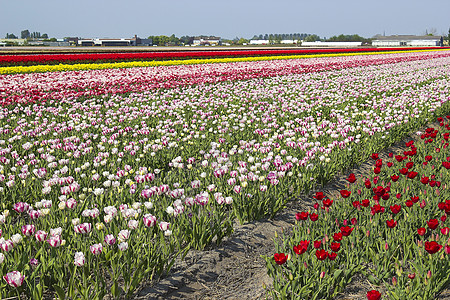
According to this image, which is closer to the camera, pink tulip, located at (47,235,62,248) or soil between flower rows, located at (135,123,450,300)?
pink tulip, located at (47,235,62,248)

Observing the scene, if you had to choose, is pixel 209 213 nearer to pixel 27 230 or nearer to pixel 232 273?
pixel 232 273

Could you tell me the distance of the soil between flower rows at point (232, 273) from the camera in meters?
2.99

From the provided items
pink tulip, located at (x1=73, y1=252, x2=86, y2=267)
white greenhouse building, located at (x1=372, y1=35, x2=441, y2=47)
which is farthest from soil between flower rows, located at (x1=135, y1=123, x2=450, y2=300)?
white greenhouse building, located at (x1=372, y1=35, x2=441, y2=47)

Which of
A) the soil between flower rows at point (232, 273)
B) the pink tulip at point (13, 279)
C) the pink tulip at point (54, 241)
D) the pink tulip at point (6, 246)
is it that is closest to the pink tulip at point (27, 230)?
the pink tulip at point (6, 246)

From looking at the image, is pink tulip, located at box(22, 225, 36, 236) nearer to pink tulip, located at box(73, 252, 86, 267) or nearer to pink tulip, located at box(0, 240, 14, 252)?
pink tulip, located at box(0, 240, 14, 252)

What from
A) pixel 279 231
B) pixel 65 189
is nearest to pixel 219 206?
pixel 279 231

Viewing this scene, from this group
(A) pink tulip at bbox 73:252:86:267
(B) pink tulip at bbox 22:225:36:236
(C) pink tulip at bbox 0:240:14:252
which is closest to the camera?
(A) pink tulip at bbox 73:252:86:267

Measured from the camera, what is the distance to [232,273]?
329 cm

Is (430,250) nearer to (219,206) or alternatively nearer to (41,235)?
(219,206)

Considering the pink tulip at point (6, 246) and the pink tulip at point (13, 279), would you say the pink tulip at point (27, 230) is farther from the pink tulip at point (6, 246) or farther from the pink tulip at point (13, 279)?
the pink tulip at point (13, 279)

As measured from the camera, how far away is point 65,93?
39.6 ft

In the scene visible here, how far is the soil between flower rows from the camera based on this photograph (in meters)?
2.99

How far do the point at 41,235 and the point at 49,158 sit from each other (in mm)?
2111

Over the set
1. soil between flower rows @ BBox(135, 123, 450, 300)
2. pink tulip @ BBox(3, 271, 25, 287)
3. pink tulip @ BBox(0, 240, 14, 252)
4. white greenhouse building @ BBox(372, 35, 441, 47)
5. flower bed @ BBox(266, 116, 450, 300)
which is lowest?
soil between flower rows @ BBox(135, 123, 450, 300)
